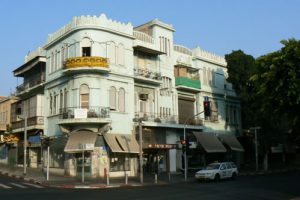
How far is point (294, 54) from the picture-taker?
19766 mm

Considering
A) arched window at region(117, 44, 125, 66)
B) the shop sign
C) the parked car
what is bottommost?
the parked car

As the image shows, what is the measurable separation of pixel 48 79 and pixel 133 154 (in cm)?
1235

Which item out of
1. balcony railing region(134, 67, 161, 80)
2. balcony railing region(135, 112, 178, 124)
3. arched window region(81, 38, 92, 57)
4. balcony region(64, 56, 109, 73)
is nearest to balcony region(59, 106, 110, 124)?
balcony region(64, 56, 109, 73)

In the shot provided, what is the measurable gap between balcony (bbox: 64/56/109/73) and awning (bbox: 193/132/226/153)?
48.4ft

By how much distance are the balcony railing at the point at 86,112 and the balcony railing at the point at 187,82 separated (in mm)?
11051

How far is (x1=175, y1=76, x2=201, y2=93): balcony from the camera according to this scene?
46.1m

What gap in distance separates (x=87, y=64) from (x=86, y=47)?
239cm

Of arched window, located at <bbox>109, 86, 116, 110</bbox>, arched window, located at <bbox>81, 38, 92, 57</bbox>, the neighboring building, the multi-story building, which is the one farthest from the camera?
the neighboring building

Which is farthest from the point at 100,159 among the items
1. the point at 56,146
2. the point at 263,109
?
the point at 263,109

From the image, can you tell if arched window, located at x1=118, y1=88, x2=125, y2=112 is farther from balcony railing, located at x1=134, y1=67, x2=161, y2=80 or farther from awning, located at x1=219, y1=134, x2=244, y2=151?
awning, located at x1=219, y1=134, x2=244, y2=151

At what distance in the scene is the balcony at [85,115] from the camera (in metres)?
36.2

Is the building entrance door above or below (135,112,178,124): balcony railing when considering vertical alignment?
below

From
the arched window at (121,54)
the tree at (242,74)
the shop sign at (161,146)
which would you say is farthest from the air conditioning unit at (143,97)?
the tree at (242,74)

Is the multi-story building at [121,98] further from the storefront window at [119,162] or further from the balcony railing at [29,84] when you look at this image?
the balcony railing at [29,84]
